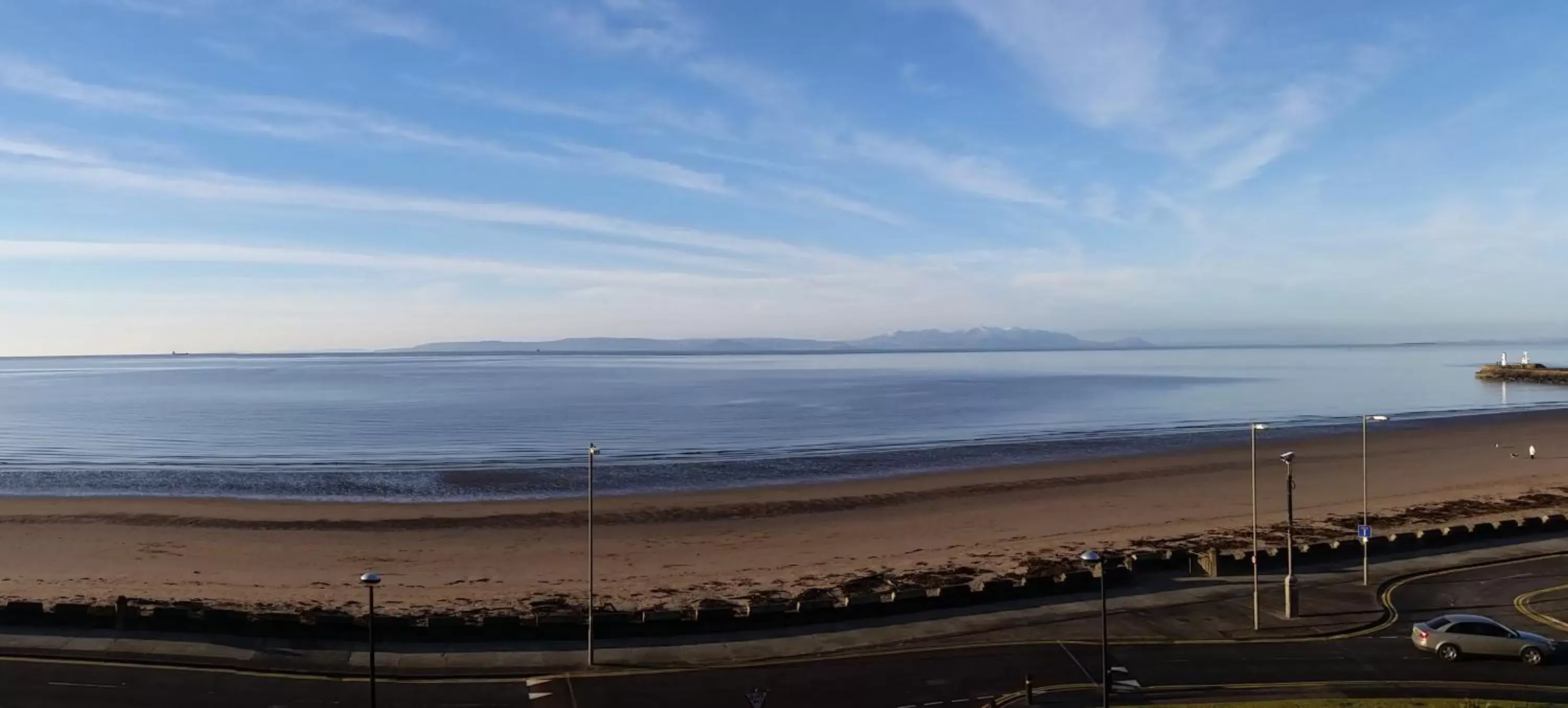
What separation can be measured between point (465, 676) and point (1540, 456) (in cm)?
7739

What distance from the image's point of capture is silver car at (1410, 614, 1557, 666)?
74.6ft

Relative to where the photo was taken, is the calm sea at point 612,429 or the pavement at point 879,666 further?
the calm sea at point 612,429

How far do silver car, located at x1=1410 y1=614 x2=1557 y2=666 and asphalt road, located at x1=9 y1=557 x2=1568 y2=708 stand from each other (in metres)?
0.28

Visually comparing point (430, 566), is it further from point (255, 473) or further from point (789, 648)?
point (255, 473)

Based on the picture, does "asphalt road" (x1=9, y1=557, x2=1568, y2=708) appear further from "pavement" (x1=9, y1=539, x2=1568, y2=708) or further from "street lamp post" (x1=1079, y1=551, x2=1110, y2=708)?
"street lamp post" (x1=1079, y1=551, x2=1110, y2=708)

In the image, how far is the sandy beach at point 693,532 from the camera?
35.5 metres

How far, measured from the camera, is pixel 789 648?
25.2 meters

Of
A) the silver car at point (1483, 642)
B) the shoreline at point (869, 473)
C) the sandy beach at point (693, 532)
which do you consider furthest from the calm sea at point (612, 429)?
the silver car at point (1483, 642)

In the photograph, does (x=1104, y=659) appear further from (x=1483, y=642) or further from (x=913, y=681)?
(x=1483, y=642)

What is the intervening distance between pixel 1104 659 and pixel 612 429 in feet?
247

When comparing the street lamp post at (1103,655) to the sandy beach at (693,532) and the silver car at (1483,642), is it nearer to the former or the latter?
the silver car at (1483,642)

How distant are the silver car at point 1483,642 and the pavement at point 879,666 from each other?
359 mm

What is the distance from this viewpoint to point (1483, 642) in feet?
74.9

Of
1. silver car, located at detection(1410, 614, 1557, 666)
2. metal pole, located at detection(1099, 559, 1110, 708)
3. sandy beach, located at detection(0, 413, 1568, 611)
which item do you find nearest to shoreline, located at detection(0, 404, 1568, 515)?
sandy beach, located at detection(0, 413, 1568, 611)
